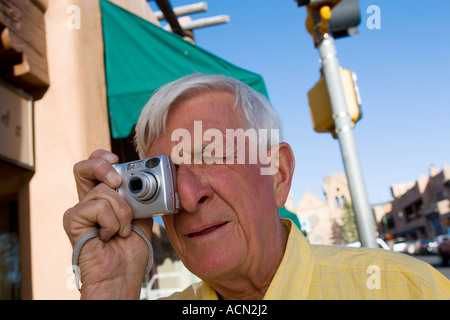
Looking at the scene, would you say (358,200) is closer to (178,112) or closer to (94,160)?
(178,112)

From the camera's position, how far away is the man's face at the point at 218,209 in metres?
1.12

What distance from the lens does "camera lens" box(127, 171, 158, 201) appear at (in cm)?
107

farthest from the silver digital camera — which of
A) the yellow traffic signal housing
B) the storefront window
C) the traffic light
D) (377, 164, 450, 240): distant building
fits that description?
(377, 164, 450, 240): distant building

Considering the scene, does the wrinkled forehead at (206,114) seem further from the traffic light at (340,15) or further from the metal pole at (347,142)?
the traffic light at (340,15)

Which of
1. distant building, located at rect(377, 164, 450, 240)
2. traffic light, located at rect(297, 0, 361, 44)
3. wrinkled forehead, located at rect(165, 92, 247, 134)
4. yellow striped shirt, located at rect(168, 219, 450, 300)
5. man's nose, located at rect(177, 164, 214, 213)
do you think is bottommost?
yellow striped shirt, located at rect(168, 219, 450, 300)

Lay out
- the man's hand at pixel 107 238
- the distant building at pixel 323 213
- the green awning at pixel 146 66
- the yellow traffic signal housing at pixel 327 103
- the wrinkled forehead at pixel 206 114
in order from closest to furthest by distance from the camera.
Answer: the man's hand at pixel 107 238, the wrinkled forehead at pixel 206 114, the yellow traffic signal housing at pixel 327 103, the green awning at pixel 146 66, the distant building at pixel 323 213

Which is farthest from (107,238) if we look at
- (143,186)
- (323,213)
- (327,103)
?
(323,213)

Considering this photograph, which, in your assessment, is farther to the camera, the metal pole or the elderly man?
the metal pole

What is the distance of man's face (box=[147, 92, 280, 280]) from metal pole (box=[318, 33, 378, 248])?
1.26 meters

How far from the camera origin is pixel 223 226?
44.8 inches

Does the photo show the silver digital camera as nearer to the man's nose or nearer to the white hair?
the man's nose

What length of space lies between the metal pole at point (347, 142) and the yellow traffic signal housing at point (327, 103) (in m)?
0.07

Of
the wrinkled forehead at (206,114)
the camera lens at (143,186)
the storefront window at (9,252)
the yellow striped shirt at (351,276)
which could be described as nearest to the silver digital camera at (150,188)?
the camera lens at (143,186)
